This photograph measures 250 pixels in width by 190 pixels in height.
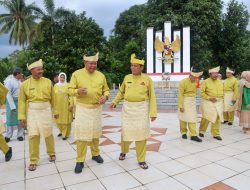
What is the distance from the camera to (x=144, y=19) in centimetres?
2161

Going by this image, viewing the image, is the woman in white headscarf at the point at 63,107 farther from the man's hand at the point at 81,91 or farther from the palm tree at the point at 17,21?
the palm tree at the point at 17,21

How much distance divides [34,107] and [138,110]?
5.37ft

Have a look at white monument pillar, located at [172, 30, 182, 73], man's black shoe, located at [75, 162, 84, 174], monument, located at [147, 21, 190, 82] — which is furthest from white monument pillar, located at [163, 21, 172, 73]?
man's black shoe, located at [75, 162, 84, 174]

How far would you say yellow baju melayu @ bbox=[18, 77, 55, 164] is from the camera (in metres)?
3.98

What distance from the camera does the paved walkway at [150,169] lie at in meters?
3.39

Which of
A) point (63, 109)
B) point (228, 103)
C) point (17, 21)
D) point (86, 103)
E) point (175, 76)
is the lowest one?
point (228, 103)

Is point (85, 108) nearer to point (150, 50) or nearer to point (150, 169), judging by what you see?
point (150, 169)

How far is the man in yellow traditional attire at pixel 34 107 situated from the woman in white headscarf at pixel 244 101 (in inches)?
183

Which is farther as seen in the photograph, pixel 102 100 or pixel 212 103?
pixel 212 103

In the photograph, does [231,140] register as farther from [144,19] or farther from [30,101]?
[144,19]

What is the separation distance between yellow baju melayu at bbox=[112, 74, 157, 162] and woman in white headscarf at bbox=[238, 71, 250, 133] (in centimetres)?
322

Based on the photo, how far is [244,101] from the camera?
248 inches

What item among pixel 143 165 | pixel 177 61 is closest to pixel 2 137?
pixel 143 165

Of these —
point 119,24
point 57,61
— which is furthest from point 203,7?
point 119,24
